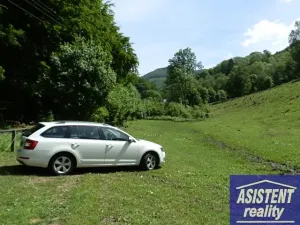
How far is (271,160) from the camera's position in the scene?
1839 cm

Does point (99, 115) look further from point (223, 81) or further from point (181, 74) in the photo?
point (223, 81)

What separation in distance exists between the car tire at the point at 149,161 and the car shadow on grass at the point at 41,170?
27 centimetres

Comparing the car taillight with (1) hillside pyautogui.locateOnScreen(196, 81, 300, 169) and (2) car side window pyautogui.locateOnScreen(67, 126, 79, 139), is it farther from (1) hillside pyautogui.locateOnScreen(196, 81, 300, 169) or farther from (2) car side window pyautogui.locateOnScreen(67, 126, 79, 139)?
(1) hillside pyautogui.locateOnScreen(196, 81, 300, 169)

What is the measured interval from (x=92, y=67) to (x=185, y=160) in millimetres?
12887

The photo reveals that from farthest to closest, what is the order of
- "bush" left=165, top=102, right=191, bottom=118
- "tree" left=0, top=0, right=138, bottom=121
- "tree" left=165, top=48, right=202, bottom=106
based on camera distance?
"tree" left=165, top=48, right=202, bottom=106, "bush" left=165, top=102, right=191, bottom=118, "tree" left=0, top=0, right=138, bottom=121

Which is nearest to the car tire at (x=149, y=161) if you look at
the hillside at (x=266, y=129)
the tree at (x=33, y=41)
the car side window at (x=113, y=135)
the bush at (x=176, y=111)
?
the car side window at (x=113, y=135)

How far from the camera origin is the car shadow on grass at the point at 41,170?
39.1 ft

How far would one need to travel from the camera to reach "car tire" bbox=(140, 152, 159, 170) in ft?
44.4

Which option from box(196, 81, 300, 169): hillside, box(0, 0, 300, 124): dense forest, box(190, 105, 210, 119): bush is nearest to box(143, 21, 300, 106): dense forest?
box(190, 105, 210, 119): bush

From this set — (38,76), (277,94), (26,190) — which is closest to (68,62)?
(38,76)

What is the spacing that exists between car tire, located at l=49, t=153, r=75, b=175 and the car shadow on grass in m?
0.20

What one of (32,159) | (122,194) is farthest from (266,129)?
(122,194)

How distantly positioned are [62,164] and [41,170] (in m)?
0.93

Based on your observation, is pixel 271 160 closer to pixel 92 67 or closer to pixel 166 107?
pixel 92 67
